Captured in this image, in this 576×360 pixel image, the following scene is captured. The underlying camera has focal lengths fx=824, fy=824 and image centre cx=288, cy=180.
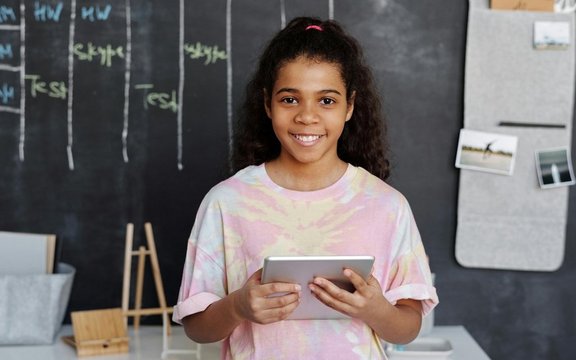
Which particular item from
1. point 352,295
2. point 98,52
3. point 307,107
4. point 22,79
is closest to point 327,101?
point 307,107

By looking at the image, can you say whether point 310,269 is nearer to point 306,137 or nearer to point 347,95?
point 306,137

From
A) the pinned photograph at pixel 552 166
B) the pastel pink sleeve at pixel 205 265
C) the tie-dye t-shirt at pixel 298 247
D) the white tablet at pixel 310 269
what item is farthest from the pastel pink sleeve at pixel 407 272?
the pinned photograph at pixel 552 166

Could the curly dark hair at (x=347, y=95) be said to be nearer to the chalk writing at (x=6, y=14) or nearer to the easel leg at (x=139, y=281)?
the easel leg at (x=139, y=281)

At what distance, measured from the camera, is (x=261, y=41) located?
2283 millimetres

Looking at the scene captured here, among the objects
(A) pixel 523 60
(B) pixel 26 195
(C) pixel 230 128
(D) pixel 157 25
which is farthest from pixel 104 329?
(A) pixel 523 60

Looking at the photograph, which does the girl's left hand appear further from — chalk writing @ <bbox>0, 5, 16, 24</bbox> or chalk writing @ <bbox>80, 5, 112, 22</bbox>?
chalk writing @ <bbox>0, 5, 16, 24</bbox>

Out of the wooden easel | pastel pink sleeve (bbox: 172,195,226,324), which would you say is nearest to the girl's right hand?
pastel pink sleeve (bbox: 172,195,226,324)

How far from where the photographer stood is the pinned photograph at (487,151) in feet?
7.43

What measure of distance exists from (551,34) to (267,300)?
147 cm

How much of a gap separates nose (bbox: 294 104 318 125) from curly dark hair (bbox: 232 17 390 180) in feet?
0.28

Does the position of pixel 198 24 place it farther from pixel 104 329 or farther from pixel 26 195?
pixel 104 329

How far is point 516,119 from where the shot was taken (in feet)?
7.46

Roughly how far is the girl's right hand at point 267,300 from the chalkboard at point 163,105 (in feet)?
3.88

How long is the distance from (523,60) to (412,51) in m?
0.30
